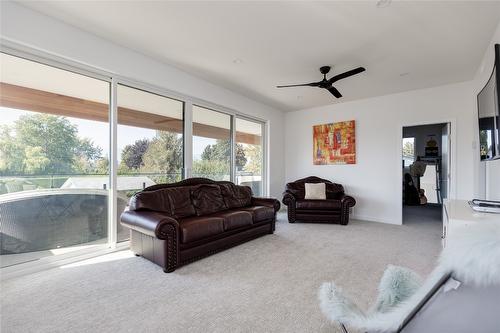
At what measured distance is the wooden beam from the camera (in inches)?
98.5

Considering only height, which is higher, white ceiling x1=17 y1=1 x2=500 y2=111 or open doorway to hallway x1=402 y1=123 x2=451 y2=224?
white ceiling x1=17 y1=1 x2=500 y2=111

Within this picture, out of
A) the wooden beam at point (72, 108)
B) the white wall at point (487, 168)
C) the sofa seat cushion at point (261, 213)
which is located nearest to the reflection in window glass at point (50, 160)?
the wooden beam at point (72, 108)

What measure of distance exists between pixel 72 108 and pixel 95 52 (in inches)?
30.3

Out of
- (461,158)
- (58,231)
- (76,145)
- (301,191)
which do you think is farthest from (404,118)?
(58,231)

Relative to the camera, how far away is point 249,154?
18.4ft

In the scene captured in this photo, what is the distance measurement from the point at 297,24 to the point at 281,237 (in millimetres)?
3057

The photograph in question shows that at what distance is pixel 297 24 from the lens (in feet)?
8.46

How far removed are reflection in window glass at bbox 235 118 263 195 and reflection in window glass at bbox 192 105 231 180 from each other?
13.9 inches

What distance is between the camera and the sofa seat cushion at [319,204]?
4664mm

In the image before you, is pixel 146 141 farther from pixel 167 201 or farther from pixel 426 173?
pixel 426 173

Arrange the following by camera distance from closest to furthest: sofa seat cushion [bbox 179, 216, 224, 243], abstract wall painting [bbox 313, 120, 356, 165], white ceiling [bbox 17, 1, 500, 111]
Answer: white ceiling [bbox 17, 1, 500, 111]
sofa seat cushion [bbox 179, 216, 224, 243]
abstract wall painting [bbox 313, 120, 356, 165]

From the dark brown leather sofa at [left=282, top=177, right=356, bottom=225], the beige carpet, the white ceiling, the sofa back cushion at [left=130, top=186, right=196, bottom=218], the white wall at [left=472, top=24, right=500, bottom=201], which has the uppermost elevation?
the white ceiling

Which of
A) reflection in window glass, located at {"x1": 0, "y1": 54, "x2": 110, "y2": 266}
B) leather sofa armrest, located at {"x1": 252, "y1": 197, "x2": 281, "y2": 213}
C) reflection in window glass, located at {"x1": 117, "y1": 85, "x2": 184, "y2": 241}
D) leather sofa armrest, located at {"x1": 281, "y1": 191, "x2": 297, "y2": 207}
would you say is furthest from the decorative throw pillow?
reflection in window glass, located at {"x1": 0, "y1": 54, "x2": 110, "y2": 266}

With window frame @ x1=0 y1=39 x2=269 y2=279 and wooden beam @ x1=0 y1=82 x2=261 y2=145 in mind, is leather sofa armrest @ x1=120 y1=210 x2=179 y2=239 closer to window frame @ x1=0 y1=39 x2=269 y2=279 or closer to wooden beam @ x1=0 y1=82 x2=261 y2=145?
window frame @ x1=0 y1=39 x2=269 y2=279
